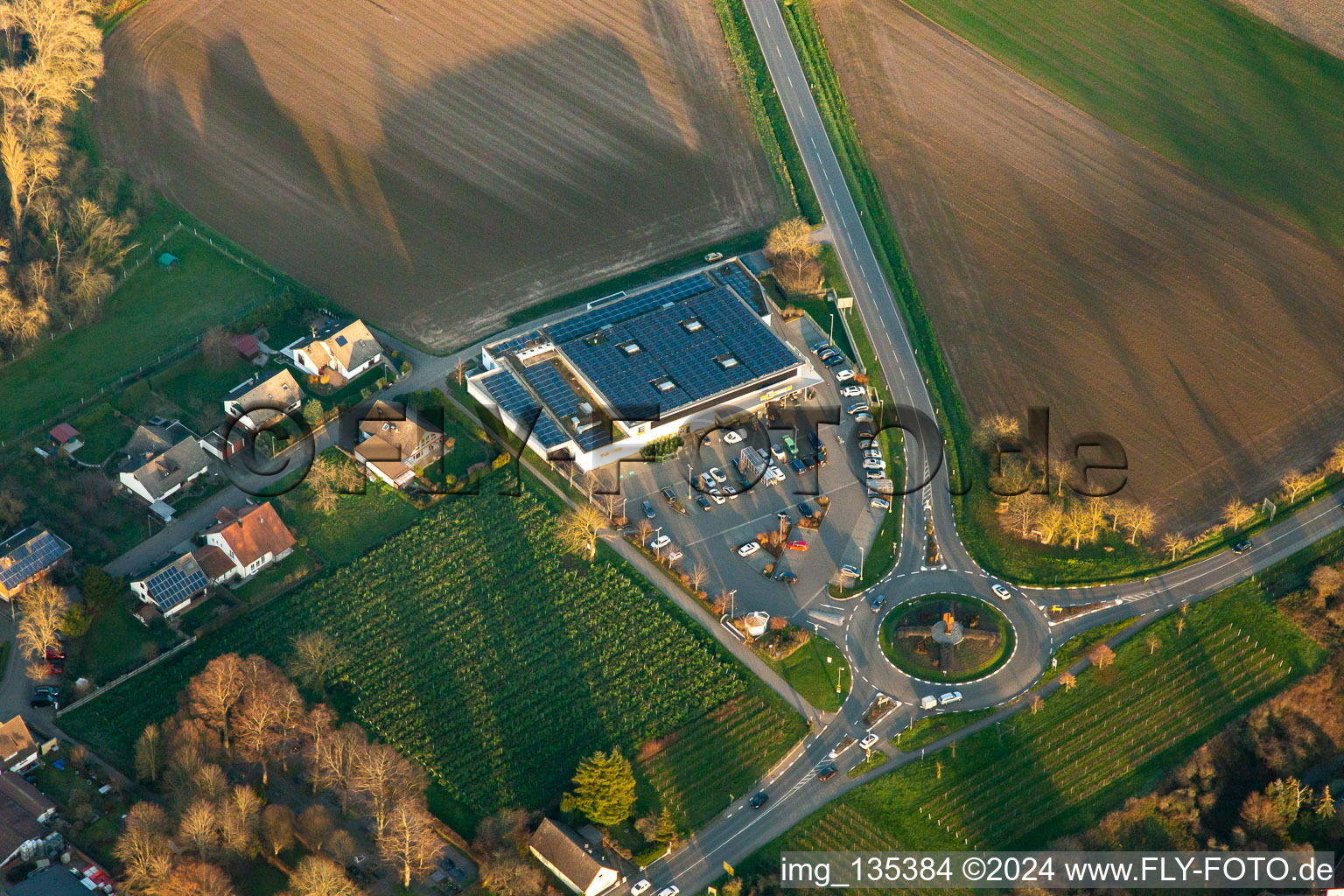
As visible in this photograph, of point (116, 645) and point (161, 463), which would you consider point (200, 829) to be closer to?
point (116, 645)

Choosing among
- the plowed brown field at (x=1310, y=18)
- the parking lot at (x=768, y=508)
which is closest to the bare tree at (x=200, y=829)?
the parking lot at (x=768, y=508)

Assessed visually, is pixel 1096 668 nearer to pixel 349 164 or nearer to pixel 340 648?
pixel 340 648

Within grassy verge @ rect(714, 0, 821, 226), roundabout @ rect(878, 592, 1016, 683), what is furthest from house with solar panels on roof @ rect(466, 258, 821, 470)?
roundabout @ rect(878, 592, 1016, 683)

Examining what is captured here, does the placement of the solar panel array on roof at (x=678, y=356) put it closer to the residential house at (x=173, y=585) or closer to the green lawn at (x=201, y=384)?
the green lawn at (x=201, y=384)

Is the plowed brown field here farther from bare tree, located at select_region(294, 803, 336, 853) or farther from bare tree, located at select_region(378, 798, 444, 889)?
bare tree, located at select_region(294, 803, 336, 853)

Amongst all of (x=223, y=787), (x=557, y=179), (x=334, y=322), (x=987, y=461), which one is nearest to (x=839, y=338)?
(x=987, y=461)

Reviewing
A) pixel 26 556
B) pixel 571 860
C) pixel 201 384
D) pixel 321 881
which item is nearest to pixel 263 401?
pixel 201 384
